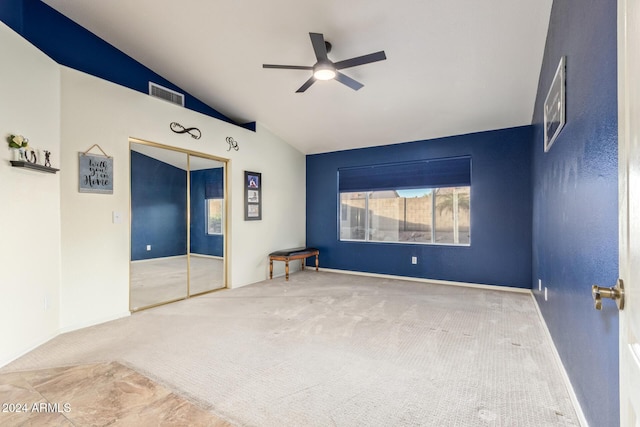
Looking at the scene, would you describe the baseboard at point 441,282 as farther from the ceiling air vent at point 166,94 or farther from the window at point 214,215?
the ceiling air vent at point 166,94

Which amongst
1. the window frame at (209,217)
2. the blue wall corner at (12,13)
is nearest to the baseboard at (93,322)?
the window frame at (209,217)

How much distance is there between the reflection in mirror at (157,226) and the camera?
159 inches

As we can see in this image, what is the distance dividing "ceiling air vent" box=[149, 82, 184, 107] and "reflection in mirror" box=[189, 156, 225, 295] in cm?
89

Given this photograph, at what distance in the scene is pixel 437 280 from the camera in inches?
215

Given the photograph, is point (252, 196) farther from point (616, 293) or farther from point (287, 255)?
point (616, 293)

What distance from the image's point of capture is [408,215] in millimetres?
5918

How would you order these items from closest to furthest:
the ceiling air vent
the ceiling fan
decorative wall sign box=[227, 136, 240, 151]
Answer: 1. the ceiling fan
2. the ceiling air vent
3. decorative wall sign box=[227, 136, 240, 151]

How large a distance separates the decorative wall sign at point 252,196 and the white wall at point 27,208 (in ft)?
8.49

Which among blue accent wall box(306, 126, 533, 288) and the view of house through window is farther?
the view of house through window

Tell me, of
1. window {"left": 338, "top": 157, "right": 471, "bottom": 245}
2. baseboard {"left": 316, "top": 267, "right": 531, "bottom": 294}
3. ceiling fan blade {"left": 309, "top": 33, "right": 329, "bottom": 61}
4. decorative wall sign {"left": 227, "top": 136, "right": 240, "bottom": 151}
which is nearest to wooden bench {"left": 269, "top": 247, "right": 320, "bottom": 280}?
baseboard {"left": 316, "top": 267, "right": 531, "bottom": 294}

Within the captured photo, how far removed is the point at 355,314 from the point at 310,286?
1546mm

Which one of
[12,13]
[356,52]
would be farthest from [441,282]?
[12,13]

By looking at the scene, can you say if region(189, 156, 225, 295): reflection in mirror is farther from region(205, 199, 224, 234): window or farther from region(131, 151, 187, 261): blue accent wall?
region(131, 151, 187, 261): blue accent wall

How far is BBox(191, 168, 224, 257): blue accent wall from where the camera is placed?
468 centimetres
